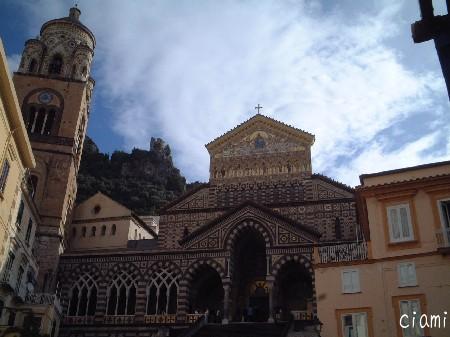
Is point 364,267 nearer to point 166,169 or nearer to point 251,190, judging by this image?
point 251,190

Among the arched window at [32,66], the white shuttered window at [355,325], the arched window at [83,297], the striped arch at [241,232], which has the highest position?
the arched window at [32,66]

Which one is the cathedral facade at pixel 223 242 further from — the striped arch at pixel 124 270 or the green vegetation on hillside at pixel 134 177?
the green vegetation on hillside at pixel 134 177

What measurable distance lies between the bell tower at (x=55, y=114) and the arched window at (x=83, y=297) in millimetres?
1389

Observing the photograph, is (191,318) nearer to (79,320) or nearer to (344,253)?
(79,320)

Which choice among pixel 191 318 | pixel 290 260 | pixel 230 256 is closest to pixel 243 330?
pixel 191 318

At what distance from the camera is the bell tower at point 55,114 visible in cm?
3148

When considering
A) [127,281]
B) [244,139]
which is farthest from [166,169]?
[127,281]

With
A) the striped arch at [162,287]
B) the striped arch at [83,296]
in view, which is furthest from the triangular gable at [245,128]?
the striped arch at [83,296]

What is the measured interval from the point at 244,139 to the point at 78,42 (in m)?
15.7

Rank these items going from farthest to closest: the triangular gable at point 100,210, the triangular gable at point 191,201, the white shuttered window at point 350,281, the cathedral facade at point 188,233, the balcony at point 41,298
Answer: the triangular gable at point 100,210 → the triangular gable at point 191,201 → the cathedral facade at point 188,233 → the balcony at point 41,298 → the white shuttered window at point 350,281

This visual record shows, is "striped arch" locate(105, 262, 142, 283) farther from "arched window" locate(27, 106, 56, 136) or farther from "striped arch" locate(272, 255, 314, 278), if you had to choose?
"arched window" locate(27, 106, 56, 136)

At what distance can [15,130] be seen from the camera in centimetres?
1939

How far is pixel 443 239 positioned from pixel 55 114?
27.1 m

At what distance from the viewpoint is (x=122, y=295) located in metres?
30.0
